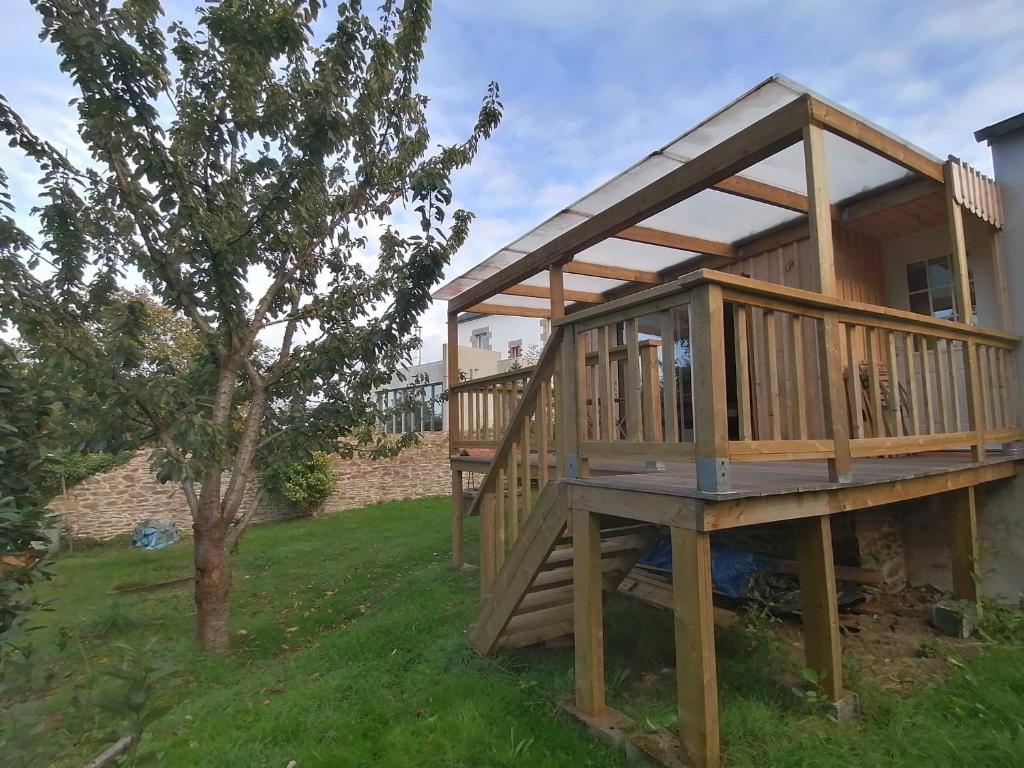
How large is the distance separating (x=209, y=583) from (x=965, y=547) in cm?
630

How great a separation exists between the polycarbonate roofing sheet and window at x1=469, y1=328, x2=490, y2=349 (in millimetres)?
20760

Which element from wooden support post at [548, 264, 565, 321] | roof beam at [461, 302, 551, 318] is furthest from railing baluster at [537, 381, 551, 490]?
roof beam at [461, 302, 551, 318]

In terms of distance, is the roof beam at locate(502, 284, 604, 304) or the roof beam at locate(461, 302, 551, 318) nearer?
the roof beam at locate(502, 284, 604, 304)

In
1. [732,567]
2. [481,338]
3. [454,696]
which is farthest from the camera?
[481,338]

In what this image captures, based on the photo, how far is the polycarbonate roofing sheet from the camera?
3713mm

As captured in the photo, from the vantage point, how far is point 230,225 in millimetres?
4887

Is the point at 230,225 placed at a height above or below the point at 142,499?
above

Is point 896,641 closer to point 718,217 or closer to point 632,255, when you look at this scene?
point 718,217

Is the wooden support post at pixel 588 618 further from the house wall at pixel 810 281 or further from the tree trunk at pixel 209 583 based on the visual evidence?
the tree trunk at pixel 209 583

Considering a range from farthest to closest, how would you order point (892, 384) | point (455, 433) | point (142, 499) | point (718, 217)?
1. point (142, 499)
2. point (455, 433)
3. point (718, 217)
4. point (892, 384)

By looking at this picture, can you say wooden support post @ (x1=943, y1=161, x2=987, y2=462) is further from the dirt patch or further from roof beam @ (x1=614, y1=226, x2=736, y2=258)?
roof beam @ (x1=614, y1=226, x2=736, y2=258)

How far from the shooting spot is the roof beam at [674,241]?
547cm

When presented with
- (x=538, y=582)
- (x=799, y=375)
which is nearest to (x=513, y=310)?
(x=538, y=582)

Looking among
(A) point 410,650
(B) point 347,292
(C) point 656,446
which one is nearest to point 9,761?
(C) point 656,446
